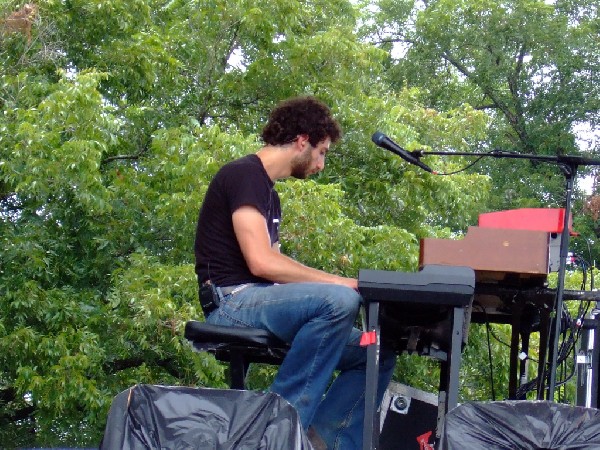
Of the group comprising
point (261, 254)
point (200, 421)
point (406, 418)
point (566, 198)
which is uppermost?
point (566, 198)

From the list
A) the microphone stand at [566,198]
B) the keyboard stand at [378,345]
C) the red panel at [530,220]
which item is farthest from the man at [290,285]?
the red panel at [530,220]

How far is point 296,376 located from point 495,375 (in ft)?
12.4

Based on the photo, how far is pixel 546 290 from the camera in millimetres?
3412

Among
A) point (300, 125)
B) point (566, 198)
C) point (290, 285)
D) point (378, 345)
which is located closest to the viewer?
point (378, 345)

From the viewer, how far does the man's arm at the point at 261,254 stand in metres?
2.80

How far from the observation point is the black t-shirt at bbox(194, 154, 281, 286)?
2.87 m

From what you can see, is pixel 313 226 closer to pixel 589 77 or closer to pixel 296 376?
pixel 296 376

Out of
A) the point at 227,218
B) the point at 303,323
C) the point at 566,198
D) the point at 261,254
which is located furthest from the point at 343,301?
the point at 566,198

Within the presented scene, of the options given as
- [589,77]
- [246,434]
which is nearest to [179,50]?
[246,434]

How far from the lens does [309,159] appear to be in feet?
10.0

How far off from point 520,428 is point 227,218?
1147mm

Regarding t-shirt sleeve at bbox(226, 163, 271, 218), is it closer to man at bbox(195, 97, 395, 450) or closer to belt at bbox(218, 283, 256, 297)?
man at bbox(195, 97, 395, 450)

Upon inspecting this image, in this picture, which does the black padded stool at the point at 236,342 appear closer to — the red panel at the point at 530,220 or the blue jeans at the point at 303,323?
the blue jeans at the point at 303,323

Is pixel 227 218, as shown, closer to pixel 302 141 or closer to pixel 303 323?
pixel 302 141
